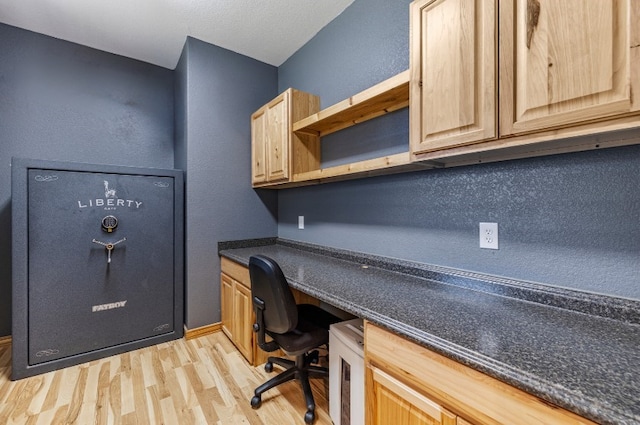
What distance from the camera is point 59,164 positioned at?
196 centimetres

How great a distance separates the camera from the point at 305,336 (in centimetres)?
153

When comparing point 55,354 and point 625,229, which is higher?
point 625,229

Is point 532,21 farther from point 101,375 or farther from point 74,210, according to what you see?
point 101,375

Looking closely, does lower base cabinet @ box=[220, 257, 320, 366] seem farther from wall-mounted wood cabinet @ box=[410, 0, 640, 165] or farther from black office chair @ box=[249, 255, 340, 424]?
wall-mounted wood cabinet @ box=[410, 0, 640, 165]

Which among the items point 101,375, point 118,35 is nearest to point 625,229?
point 101,375

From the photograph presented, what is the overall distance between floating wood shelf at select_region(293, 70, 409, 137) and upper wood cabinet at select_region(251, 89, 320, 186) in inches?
3.4

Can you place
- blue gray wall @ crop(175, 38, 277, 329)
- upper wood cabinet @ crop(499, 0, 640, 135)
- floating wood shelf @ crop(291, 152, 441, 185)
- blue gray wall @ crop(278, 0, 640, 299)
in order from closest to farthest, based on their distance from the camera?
upper wood cabinet @ crop(499, 0, 640, 135) → blue gray wall @ crop(278, 0, 640, 299) → floating wood shelf @ crop(291, 152, 441, 185) → blue gray wall @ crop(175, 38, 277, 329)

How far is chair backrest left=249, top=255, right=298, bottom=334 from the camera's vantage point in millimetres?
1434

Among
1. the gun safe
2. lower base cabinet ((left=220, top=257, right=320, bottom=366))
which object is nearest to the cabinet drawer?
lower base cabinet ((left=220, top=257, right=320, bottom=366))

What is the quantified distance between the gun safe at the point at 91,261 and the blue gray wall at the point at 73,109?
27.7 inches

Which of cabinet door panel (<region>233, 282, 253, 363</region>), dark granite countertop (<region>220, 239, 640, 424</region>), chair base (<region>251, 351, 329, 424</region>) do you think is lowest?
chair base (<region>251, 351, 329, 424</region>)

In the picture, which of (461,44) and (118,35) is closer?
(461,44)

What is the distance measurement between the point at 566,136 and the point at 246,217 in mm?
2445

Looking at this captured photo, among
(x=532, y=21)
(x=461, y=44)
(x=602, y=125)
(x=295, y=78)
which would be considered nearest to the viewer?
(x=602, y=125)
